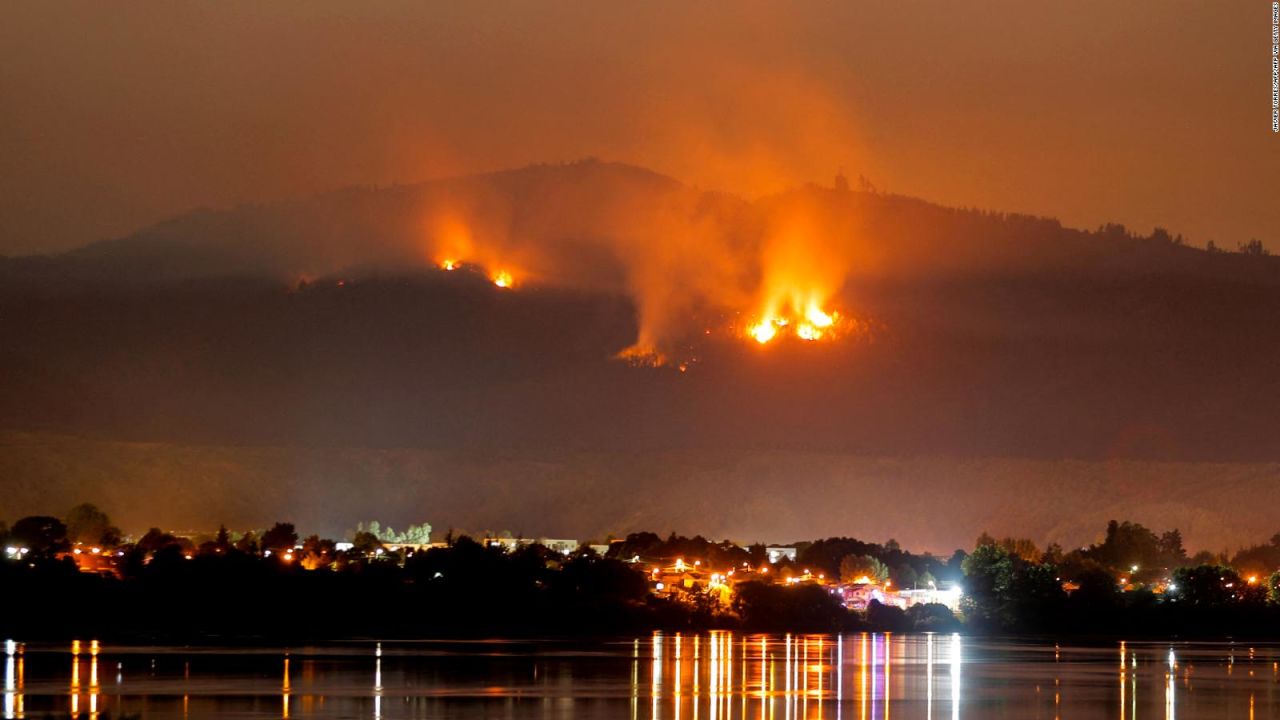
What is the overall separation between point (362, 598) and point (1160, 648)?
50890mm

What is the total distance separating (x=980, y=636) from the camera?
150 meters

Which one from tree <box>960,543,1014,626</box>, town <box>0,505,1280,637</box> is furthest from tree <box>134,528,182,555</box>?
tree <box>960,543,1014,626</box>

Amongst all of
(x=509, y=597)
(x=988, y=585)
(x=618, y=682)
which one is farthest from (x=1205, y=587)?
(x=618, y=682)

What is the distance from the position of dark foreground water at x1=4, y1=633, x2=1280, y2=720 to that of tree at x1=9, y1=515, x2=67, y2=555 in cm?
7110

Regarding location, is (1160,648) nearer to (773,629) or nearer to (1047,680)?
(773,629)

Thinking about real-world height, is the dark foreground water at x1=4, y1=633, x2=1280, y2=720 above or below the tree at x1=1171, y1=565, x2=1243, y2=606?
below

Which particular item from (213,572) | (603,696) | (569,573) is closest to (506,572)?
(569,573)

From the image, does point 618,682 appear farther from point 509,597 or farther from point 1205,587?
point 1205,587

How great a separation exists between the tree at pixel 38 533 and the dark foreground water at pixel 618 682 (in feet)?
233

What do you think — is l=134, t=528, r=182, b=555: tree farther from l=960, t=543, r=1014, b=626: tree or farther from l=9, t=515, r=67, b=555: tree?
l=960, t=543, r=1014, b=626: tree

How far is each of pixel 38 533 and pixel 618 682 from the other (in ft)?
410

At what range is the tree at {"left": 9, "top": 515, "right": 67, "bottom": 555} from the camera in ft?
566

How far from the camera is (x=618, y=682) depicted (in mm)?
74062

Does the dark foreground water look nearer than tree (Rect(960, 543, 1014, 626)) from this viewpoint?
Yes
